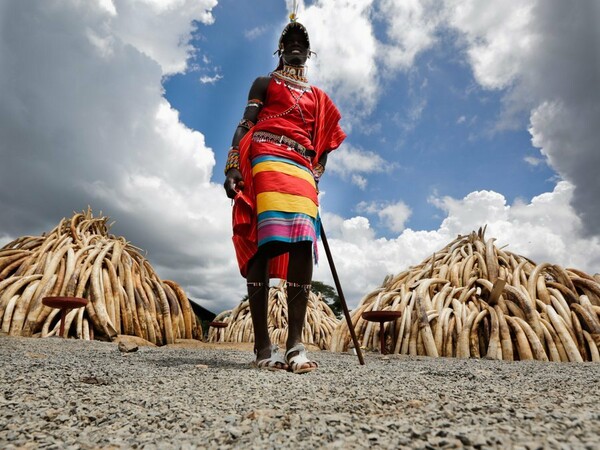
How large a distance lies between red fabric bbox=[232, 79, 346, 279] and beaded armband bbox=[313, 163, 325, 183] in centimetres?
5

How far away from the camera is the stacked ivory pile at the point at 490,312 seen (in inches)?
163

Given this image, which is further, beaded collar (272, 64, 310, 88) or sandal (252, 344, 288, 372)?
beaded collar (272, 64, 310, 88)

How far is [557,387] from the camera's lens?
1.82m

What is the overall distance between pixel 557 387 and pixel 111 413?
5.89 ft

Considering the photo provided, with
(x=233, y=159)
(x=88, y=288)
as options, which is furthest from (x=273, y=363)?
(x=88, y=288)

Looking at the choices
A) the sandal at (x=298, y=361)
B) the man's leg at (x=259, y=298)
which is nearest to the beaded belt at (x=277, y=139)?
the man's leg at (x=259, y=298)

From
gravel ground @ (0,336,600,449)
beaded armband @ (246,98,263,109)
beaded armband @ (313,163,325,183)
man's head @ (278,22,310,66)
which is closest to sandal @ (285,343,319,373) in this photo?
gravel ground @ (0,336,600,449)

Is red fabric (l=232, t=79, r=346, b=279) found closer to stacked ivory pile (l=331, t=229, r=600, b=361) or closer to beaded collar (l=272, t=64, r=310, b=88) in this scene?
beaded collar (l=272, t=64, r=310, b=88)

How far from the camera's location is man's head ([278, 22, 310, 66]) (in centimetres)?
329

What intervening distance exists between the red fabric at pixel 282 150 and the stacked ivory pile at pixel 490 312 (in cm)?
209

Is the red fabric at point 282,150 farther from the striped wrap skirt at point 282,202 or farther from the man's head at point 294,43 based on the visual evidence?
the man's head at point 294,43

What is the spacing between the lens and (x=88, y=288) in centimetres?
592

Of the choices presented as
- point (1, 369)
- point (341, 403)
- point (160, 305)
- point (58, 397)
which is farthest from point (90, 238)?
point (341, 403)

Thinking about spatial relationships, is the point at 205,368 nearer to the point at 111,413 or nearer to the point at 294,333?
the point at 294,333
